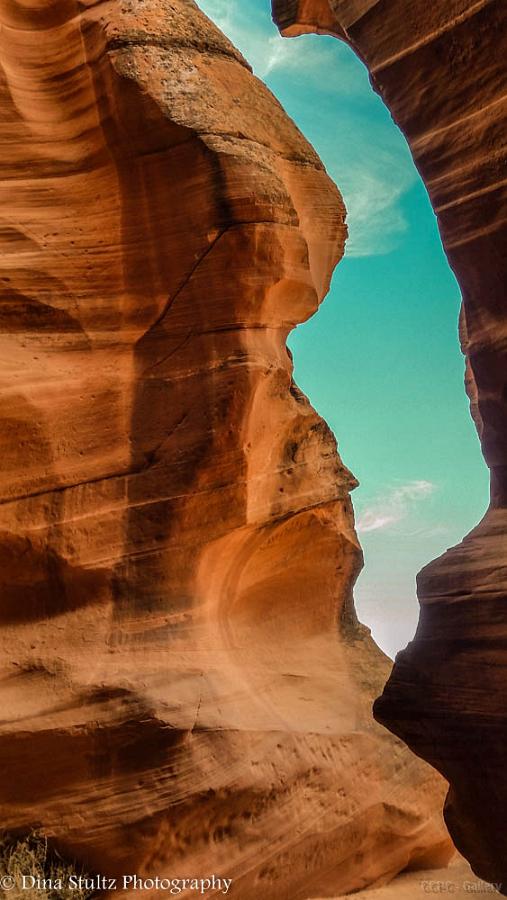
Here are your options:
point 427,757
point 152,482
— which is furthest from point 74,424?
point 427,757

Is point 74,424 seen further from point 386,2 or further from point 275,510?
point 386,2

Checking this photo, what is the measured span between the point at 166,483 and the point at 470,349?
9.83 ft

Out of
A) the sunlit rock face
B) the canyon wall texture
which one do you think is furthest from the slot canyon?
the sunlit rock face

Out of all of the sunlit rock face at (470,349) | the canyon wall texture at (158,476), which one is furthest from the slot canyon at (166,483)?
the sunlit rock face at (470,349)

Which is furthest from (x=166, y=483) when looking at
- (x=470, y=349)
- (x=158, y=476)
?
(x=470, y=349)

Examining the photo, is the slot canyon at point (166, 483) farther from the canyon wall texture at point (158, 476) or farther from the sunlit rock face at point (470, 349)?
the sunlit rock face at point (470, 349)

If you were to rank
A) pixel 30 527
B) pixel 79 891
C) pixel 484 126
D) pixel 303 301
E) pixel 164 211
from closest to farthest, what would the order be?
pixel 484 126 < pixel 79 891 < pixel 30 527 < pixel 164 211 < pixel 303 301

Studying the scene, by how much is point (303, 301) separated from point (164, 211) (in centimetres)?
142

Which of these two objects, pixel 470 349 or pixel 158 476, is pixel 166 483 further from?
pixel 470 349

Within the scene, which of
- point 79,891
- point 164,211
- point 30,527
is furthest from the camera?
point 164,211

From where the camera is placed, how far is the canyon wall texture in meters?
6.39

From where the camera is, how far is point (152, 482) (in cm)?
698

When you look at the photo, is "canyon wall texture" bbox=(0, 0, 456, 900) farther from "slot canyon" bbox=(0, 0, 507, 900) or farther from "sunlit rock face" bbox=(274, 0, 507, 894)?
"sunlit rock face" bbox=(274, 0, 507, 894)

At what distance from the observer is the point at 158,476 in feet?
22.9
